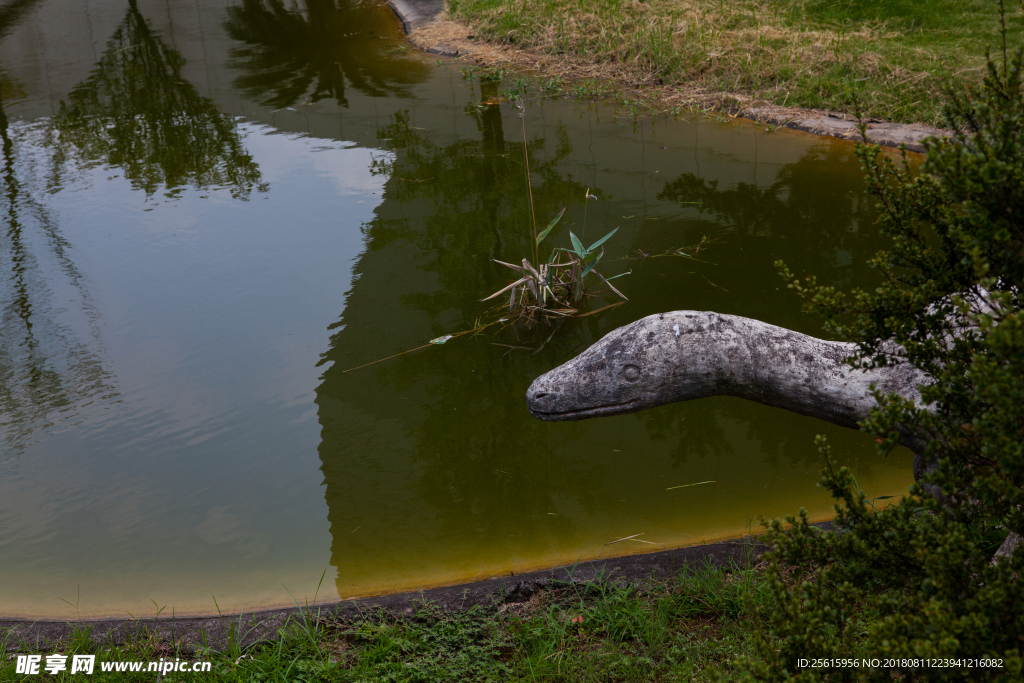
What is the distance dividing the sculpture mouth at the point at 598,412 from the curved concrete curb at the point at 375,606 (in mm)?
490

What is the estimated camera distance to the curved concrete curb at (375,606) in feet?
7.17

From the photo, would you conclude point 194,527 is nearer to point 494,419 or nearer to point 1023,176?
point 494,419

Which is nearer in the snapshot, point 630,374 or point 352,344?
point 630,374

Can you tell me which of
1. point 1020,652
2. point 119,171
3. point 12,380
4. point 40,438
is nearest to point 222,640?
point 40,438

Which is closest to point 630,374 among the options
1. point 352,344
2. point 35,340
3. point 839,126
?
point 352,344

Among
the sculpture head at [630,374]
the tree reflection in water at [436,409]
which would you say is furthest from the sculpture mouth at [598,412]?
the tree reflection in water at [436,409]

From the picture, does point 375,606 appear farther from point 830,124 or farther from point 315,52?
point 315,52

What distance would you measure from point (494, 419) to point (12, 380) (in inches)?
97.7

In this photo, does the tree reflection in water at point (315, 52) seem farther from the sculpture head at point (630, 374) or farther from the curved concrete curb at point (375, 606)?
the curved concrete curb at point (375, 606)

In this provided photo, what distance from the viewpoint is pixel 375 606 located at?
2268mm

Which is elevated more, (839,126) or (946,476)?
(839,126)

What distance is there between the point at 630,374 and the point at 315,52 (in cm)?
853

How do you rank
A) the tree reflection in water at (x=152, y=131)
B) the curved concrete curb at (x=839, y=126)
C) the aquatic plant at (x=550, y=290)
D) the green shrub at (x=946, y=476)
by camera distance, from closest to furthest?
1. the green shrub at (x=946, y=476)
2. the aquatic plant at (x=550, y=290)
3. the curved concrete curb at (x=839, y=126)
4. the tree reflection in water at (x=152, y=131)

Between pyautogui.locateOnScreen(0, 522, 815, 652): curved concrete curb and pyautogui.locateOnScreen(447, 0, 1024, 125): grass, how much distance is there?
452cm
